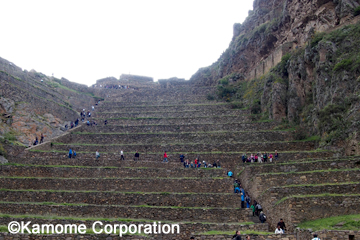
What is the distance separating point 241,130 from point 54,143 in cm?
1461

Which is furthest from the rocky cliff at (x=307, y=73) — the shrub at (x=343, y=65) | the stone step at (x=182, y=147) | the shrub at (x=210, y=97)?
the stone step at (x=182, y=147)

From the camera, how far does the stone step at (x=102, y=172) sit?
74.0ft

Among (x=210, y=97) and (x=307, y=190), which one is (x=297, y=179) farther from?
(x=210, y=97)

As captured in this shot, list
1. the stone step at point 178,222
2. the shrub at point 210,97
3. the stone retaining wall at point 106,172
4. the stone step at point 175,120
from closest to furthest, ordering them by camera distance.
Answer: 1. the stone step at point 178,222
2. the stone retaining wall at point 106,172
3. the stone step at point 175,120
4. the shrub at point 210,97

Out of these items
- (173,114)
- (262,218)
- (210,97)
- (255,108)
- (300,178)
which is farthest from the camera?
(210,97)

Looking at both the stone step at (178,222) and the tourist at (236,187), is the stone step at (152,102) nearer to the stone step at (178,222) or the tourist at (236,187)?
the tourist at (236,187)

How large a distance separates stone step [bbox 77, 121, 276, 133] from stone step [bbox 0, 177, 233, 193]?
1018 cm

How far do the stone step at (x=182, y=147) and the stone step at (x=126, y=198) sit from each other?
699cm

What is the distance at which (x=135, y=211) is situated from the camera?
1858 centimetres

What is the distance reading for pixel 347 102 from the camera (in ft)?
73.9

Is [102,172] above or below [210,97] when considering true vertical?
below

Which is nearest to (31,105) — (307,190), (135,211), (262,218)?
(135,211)

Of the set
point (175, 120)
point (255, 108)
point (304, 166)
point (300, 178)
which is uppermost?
point (255, 108)

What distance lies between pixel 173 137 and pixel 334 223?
17.1m
